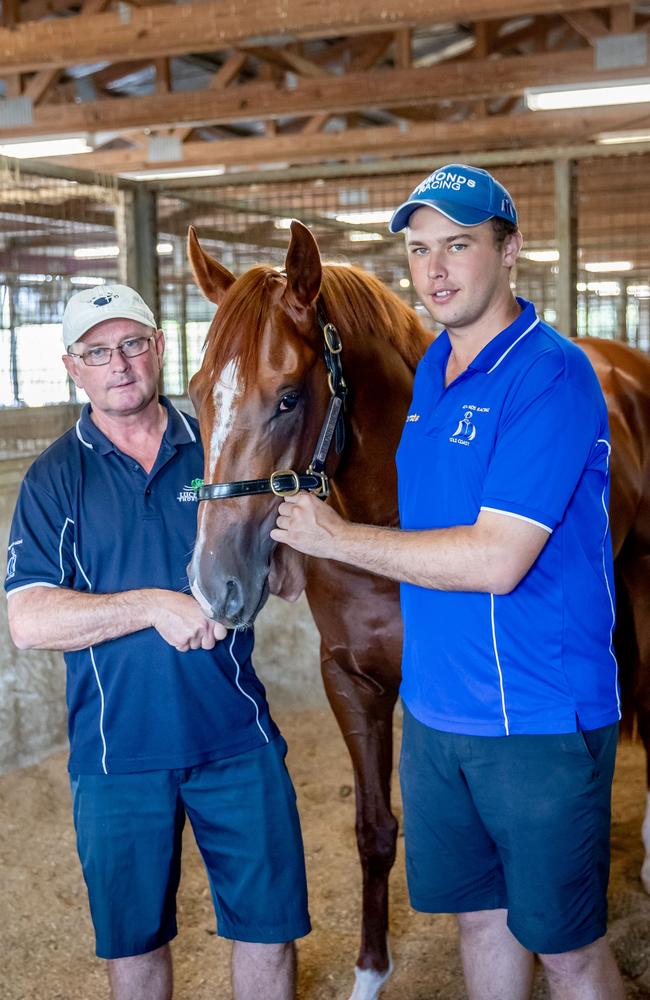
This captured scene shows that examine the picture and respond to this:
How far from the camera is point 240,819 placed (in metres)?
1.84

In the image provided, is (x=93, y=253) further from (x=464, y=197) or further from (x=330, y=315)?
(x=464, y=197)

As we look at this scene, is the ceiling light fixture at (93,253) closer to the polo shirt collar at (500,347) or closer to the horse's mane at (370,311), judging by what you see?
the horse's mane at (370,311)

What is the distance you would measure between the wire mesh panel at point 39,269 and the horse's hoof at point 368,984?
2.31 metres

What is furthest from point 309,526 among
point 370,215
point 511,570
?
point 370,215

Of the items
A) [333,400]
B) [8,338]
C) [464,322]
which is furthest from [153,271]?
[464,322]

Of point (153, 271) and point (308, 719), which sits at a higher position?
point (153, 271)

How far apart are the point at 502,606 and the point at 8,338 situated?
2668 millimetres

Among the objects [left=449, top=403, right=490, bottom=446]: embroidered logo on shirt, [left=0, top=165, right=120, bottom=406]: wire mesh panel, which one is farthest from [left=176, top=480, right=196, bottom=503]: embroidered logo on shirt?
[left=0, top=165, right=120, bottom=406]: wire mesh panel

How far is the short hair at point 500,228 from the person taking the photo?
158cm

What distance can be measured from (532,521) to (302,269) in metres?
0.64

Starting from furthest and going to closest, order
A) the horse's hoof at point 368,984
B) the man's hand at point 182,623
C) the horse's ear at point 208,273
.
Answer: the horse's hoof at point 368,984 < the horse's ear at point 208,273 < the man's hand at point 182,623

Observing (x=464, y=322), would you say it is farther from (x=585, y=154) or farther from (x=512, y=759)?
(x=585, y=154)

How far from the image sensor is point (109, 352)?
1857mm

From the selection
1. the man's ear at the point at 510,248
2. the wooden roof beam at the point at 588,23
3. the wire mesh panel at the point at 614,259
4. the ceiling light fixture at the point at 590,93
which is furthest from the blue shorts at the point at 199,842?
the wooden roof beam at the point at 588,23
